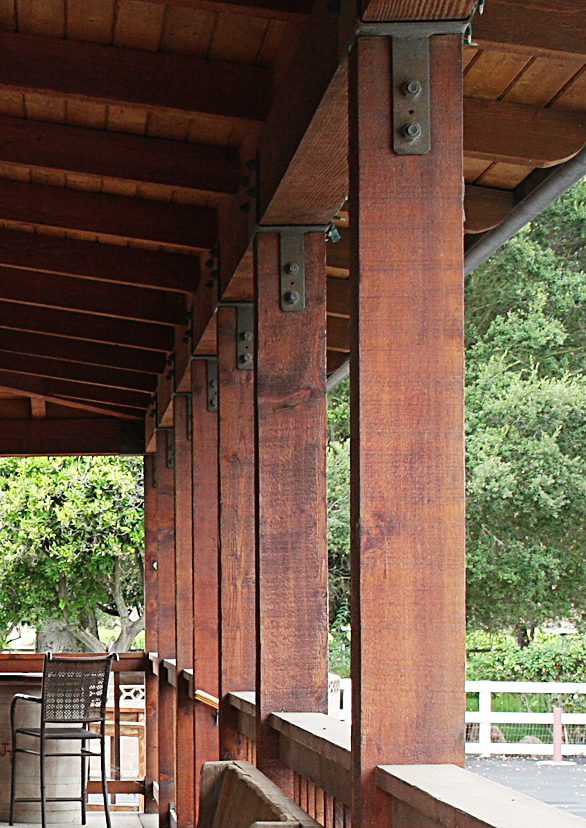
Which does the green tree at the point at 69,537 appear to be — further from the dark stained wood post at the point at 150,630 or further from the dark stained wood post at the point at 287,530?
the dark stained wood post at the point at 287,530

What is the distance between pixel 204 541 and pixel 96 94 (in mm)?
2532

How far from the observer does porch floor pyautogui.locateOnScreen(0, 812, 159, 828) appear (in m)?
6.87

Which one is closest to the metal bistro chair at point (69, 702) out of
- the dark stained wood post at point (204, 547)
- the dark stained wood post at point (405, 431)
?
the dark stained wood post at point (204, 547)

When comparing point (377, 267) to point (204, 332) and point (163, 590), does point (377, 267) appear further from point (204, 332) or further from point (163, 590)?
point (163, 590)

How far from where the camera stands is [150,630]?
28.7 ft

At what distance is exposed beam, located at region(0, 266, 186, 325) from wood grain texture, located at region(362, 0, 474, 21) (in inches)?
148

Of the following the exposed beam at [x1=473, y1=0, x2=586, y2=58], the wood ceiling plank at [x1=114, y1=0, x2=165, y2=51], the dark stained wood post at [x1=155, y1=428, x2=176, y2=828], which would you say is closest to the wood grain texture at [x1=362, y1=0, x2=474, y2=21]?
the exposed beam at [x1=473, y1=0, x2=586, y2=58]

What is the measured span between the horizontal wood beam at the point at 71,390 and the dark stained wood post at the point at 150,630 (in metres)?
0.70

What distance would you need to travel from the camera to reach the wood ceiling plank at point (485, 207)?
136 inches

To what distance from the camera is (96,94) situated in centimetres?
329

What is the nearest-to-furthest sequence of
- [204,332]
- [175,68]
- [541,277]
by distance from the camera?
1. [175,68]
2. [204,332]
3. [541,277]

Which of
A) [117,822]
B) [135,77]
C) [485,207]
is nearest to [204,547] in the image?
[485,207]

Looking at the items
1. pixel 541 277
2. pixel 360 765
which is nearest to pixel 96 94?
pixel 360 765

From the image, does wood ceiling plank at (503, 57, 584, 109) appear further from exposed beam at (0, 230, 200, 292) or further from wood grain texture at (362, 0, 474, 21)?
exposed beam at (0, 230, 200, 292)
